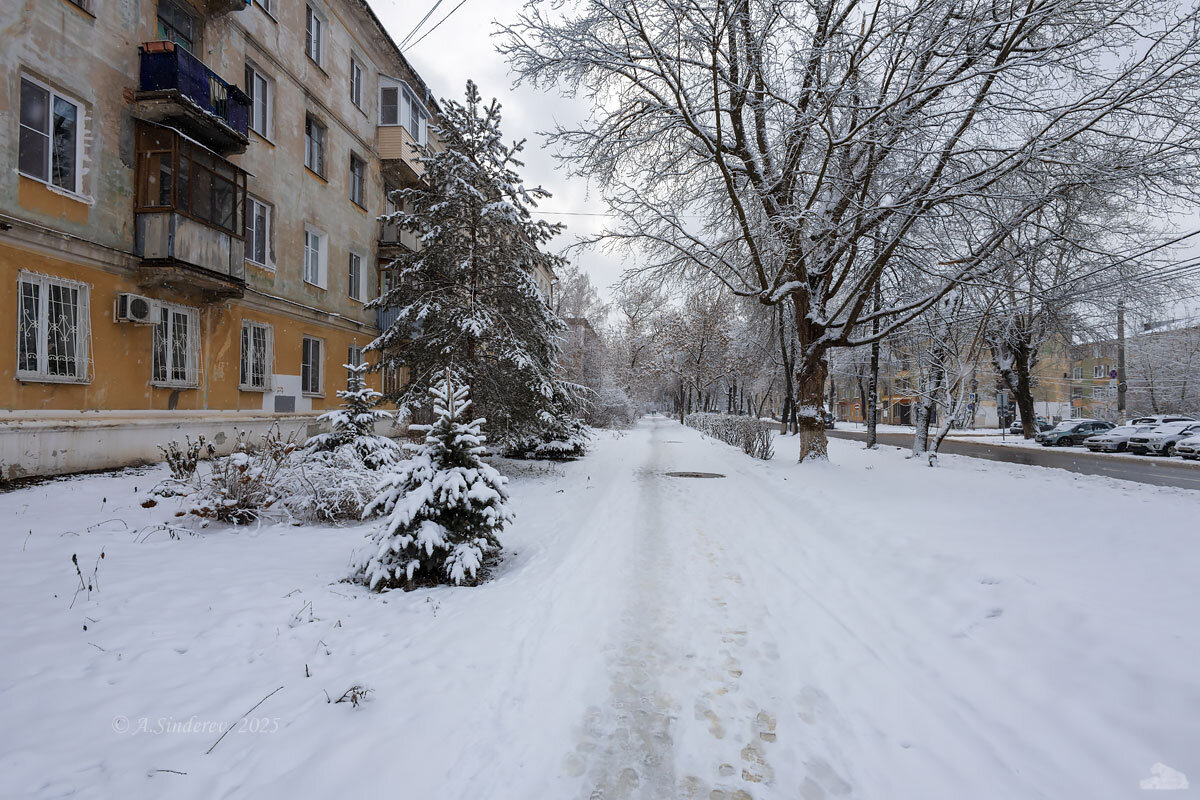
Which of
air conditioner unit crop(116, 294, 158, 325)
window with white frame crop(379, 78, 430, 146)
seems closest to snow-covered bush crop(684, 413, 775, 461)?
air conditioner unit crop(116, 294, 158, 325)

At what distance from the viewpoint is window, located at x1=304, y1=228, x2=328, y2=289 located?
1471cm

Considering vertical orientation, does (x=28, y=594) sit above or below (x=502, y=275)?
below

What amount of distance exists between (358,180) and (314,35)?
4023mm

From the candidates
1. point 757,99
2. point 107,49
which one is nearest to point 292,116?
point 107,49

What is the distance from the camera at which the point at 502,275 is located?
36.9ft

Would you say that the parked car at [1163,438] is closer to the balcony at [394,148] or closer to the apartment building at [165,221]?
the apartment building at [165,221]

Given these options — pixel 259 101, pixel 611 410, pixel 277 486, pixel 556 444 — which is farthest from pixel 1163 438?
pixel 259 101

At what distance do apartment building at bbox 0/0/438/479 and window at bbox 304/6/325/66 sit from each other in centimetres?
7

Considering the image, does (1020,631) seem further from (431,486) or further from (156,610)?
(156,610)

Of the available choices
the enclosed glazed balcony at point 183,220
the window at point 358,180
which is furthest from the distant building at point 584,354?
the enclosed glazed balcony at point 183,220

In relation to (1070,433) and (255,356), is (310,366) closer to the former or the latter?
(255,356)

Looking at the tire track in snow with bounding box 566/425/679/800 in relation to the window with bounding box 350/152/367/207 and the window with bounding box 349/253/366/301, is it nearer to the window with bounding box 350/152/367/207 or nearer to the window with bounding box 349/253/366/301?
the window with bounding box 349/253/366/301

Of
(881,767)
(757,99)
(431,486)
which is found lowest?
(881,767)

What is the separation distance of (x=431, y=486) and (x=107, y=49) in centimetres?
1140
